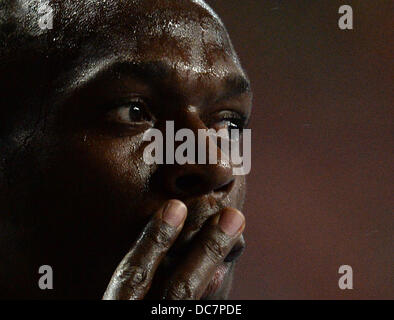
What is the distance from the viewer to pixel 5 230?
1.34m

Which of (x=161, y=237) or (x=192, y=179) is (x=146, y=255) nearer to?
(x=161, y=237)

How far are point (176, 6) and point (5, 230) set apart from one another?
0.58 meters

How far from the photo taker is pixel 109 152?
4.16ft

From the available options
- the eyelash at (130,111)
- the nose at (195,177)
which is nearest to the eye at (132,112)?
the eyelash at (130,111)

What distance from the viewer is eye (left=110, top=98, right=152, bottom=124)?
1.30 m

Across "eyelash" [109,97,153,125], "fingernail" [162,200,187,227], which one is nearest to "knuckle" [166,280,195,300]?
"fingernail" [162,200,187,227]

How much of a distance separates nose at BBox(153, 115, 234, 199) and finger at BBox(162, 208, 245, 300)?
61 mm

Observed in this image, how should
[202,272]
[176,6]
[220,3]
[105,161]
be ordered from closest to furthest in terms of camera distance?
[202,272] < [105,161] < [176,6] < [220,3]

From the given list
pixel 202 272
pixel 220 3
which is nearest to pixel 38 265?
pixel 202 272

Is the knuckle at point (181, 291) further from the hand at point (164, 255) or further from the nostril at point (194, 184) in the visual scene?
the nostril at point (194, 184)

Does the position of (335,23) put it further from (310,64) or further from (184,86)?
(184,86)

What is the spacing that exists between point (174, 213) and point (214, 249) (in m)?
0.10

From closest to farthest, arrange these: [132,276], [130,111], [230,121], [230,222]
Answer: [132,276] → [230,222] → [130,111] → [230,121]

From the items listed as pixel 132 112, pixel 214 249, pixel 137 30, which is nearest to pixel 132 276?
pixel 214 249
